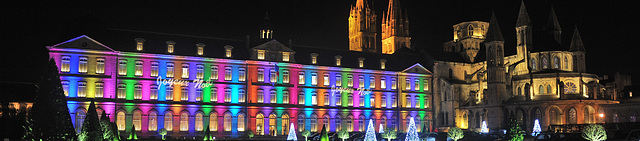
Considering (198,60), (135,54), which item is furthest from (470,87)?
(135,54)

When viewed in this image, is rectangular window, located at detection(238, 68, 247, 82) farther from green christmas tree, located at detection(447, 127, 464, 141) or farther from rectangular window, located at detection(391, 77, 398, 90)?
green christmas tree, located at detection(447, 127, 464, 141)

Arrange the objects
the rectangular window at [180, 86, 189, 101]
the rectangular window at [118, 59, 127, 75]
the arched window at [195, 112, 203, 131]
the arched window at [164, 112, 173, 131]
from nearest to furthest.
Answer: the rectangular window at [118, 59, 127, 75] → the arched window at [164, 112, 173, 131] → the rectangular window at [180, 86, 189, 101] → the arched window at [195, 112, 203, 131]

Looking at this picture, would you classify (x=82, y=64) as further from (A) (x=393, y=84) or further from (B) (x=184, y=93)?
(A) (x=393, y=84)

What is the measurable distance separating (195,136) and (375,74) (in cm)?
2282

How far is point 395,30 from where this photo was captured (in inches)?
4028

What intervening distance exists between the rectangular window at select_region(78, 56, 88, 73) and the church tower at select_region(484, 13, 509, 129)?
139 ft

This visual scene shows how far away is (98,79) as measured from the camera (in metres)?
61.2

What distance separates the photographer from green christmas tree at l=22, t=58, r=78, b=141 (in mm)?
34375

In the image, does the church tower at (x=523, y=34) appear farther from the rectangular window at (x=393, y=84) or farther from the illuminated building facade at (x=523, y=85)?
the rectangular window at (x=393, y=84)

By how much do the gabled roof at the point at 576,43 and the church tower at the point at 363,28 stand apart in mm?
33057

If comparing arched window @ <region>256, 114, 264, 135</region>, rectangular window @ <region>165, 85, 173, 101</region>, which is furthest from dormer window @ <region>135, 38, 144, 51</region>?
arched window @ <region>256, 114, 264, 135</region>

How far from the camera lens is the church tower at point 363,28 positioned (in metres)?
104

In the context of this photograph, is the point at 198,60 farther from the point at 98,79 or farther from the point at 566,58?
the point at 566,58

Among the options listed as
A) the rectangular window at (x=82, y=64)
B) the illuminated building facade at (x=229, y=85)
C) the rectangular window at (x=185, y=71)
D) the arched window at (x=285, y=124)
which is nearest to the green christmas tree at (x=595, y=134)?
the illuminated building facade at (x=229, y=85)
